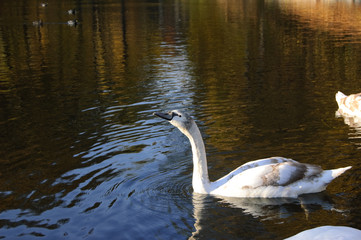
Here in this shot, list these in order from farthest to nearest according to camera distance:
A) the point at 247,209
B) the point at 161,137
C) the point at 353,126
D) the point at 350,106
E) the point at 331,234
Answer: the point at 350,106 → the point at 353,126 → the point at 161,137 → the point at 247,209 → the point at 331,234

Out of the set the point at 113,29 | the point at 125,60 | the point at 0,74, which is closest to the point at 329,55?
the point at 125,60

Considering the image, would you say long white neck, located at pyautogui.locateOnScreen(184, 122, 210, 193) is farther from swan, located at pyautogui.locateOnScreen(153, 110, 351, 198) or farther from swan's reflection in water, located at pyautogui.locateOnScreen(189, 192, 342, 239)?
swan's reflection in water, located at pyautogui.locateOnScreen(189, 192, 342, 239)

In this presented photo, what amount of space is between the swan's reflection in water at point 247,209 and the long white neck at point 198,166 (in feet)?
0.60

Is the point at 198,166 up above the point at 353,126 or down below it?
above

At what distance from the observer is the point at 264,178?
31.7 feet

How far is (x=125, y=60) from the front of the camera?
104 ft

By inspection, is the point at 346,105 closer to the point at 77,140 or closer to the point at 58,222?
the point at 77,140

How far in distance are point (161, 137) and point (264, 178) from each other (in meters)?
5.35

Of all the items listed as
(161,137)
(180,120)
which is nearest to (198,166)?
(180,120)

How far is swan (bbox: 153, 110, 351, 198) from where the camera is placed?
9.69 meters

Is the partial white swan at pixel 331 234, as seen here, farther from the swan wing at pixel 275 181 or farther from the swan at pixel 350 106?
the swan at pixel 350 106

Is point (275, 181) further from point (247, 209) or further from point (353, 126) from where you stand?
point (353, 126)

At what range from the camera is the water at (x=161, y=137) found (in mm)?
9180

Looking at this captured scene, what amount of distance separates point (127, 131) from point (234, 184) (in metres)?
6.03
